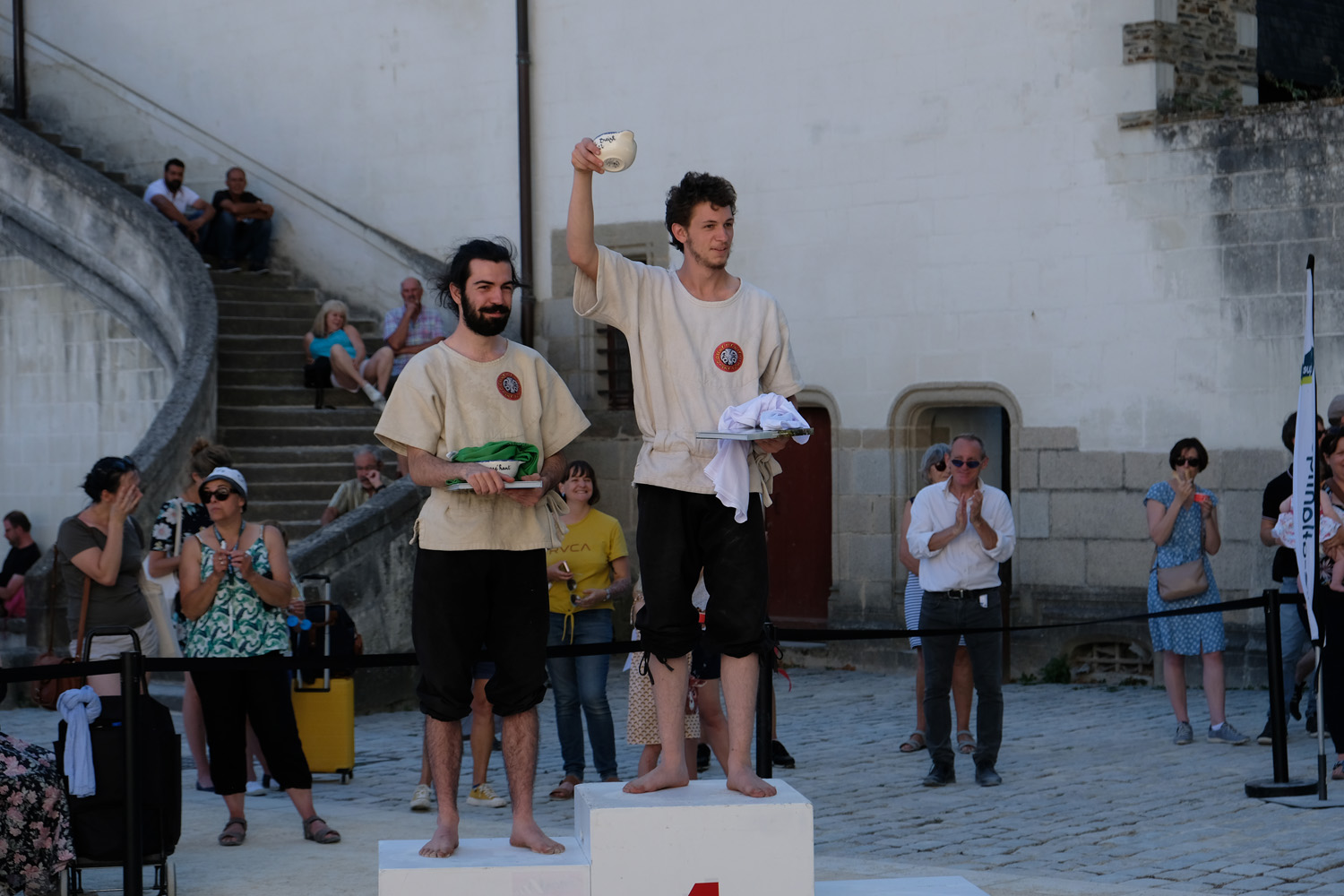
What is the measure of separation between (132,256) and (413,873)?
39.2 ft

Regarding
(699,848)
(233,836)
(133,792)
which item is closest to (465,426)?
(699,848)

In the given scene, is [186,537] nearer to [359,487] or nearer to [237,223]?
[359,487]

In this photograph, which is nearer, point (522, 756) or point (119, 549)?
point (522, 756)

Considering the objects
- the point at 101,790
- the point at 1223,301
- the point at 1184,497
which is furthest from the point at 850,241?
the point at 101,790

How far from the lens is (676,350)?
18.5 ft

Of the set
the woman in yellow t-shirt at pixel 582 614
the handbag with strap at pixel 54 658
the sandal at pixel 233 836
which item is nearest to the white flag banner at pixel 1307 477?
the woman in yellow t-shirt at pixel 582 614

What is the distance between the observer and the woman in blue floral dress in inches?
394

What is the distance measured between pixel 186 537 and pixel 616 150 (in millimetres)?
4573

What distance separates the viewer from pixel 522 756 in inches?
228

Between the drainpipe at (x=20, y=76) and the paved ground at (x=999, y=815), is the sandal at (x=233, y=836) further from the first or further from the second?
the drainpipe at (x=20, y=76)

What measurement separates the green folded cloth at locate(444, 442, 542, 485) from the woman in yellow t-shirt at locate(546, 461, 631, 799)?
348 centimetres

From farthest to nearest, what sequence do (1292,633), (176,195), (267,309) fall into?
(176,195)
(267,309)
(1292,633)

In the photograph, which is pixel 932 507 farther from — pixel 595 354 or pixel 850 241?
pixel 595 354

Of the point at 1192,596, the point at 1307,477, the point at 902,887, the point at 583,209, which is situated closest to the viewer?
the point at 583,209
